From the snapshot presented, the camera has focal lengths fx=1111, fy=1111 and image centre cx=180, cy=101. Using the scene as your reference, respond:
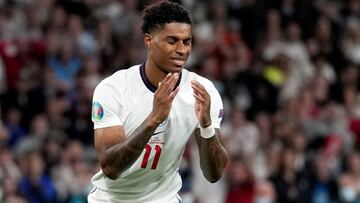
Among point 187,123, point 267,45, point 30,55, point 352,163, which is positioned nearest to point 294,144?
point 352,163

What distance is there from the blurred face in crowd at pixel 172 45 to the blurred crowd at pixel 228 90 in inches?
235

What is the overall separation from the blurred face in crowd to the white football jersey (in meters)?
0.31

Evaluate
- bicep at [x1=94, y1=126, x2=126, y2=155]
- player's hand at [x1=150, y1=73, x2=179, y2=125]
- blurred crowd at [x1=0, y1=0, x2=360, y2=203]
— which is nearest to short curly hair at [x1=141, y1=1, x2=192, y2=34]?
player's hand at [x1=150, y1=73, x2=179, y2=125]

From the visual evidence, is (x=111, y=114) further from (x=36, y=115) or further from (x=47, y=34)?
(x=47, y=34)

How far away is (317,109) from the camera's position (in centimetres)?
1614

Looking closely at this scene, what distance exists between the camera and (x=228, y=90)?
1619cm

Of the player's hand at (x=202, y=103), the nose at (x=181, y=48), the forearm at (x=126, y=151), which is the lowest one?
the forearm at (x=126, y=151)

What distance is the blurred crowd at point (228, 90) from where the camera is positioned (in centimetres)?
1405

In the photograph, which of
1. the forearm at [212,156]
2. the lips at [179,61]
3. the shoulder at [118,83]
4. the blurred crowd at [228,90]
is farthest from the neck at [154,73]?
the blurred crowd at [228,90]

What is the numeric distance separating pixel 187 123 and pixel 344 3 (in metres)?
11.4

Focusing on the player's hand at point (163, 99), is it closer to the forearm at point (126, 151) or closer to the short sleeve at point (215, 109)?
the forearm at point (126, 151)

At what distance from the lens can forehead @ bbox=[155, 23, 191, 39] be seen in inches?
294

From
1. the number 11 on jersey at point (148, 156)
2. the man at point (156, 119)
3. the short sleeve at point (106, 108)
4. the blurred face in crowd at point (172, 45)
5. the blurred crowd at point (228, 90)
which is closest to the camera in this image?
the man at point (156, 119)

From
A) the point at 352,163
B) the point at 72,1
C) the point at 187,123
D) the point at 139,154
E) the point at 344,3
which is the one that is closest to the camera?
the point at 139,154
